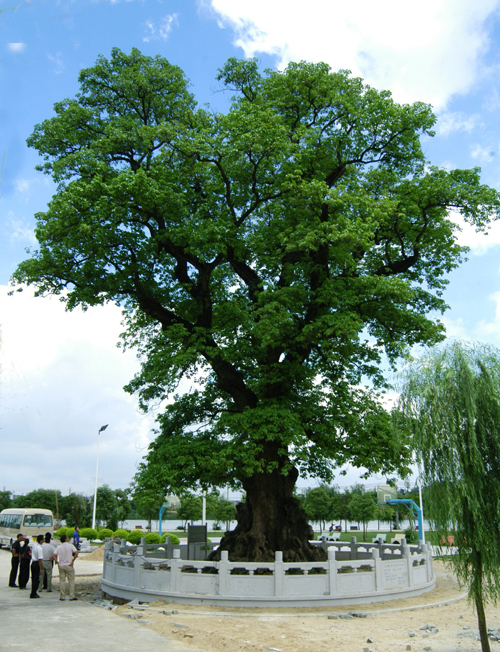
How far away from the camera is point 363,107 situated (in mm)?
19938

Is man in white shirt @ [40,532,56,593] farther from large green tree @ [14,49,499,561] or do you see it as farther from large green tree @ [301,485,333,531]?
large green tree @ [301,485,333,531]

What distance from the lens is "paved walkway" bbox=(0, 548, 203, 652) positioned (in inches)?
417

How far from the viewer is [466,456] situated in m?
9.55

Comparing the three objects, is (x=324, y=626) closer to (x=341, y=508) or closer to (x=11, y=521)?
(x=11, y=521)

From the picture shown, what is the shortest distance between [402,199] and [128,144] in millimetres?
9680

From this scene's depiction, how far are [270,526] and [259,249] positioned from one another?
31.6 feet

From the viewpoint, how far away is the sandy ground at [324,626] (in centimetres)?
1093

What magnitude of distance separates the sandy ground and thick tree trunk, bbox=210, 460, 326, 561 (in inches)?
136

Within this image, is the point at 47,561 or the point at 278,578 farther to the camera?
the point at 47,561

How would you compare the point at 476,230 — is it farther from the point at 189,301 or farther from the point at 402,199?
the point at 189,301

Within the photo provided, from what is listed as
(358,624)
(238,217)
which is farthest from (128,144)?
(358,624)

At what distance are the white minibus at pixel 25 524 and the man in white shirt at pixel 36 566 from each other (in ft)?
73.8

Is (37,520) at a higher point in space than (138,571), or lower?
lower

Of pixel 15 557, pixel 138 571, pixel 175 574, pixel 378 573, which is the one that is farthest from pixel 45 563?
pixel 378 573
